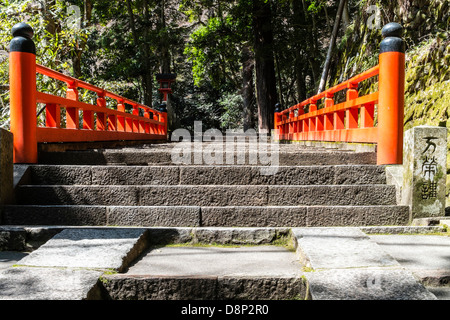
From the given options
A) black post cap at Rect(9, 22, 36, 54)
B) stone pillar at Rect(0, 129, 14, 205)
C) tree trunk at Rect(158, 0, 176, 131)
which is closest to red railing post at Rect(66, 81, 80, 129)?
black post cap at Rect(9, 22, 36, 54)

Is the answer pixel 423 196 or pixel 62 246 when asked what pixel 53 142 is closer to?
pixel 62 246

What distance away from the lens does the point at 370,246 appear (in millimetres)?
3020

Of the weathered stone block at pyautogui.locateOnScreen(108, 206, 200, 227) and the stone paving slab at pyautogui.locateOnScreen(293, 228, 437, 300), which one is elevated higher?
the weathered stone block at pyautogui.locateOnScreen(108, 206, 200, 227)

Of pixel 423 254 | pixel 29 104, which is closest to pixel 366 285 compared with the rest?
pixel 423 254

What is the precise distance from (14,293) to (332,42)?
1116cm

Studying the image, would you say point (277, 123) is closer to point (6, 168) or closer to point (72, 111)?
point (72, 111)

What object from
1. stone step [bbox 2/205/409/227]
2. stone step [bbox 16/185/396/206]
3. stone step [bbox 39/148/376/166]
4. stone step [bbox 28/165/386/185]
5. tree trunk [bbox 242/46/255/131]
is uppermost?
tree trunk [bbox 242/46/255/131]

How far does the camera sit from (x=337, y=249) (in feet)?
9.78

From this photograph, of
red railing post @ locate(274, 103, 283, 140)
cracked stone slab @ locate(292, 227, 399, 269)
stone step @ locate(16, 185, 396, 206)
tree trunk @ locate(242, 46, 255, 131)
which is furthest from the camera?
tree trunk @ locate(242, 46, 255, 131)

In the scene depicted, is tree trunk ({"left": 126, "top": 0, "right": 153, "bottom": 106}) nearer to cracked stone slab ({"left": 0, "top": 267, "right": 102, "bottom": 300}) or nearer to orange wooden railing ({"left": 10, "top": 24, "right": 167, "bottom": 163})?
orange wooden railing ({"left": 10, "top": 24, "right": 167, "bottom": 163})

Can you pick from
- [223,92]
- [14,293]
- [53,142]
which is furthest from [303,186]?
[223,92]

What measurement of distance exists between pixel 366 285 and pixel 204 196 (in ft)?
6.84

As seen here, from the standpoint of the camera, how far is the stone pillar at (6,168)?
12.7 ft

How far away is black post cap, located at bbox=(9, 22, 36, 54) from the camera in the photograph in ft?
15.0
